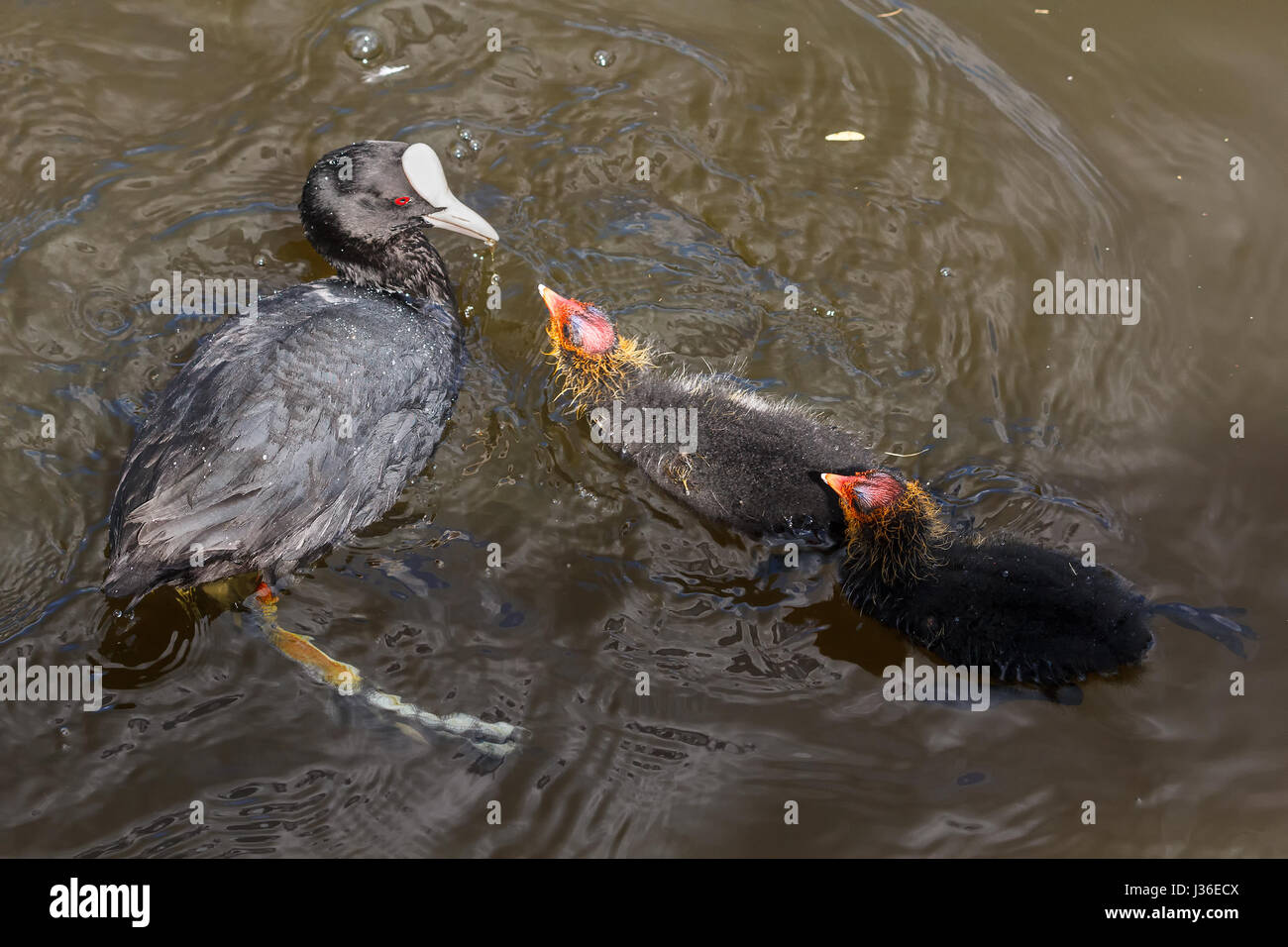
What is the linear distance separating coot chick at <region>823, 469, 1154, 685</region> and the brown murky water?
22cm

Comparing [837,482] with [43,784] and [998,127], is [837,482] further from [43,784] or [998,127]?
[43,784]

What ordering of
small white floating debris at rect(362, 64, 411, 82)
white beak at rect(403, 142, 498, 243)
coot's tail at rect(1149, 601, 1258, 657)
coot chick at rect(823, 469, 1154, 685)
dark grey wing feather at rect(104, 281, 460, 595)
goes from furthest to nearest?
small white floating debris at rect(362, 64, 411, 82), white beak at rect(403, 142, 498, 243), coot's tail at rect(1149, 601, 1258, 657), dark grey wing feather at rect(104, 281, 460, 595), coot chick at rect(823, 469, 1154, 685)

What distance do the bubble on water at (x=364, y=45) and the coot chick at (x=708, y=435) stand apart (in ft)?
6.66

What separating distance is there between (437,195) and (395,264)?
1.31 feet

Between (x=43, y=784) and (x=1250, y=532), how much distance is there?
177 inches

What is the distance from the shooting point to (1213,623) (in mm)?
3715

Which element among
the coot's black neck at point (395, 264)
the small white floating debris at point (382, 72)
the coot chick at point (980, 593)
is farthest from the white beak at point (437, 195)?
the coot chick at point (980, 593)

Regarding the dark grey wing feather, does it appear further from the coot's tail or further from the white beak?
the coot's tail

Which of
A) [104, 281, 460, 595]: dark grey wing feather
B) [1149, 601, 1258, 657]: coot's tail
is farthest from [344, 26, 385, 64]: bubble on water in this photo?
[1149, 601, 1258, 657]: coot's tail

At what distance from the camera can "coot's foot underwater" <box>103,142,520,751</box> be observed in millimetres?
3516

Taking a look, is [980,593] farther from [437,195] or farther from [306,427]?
[437,195]
